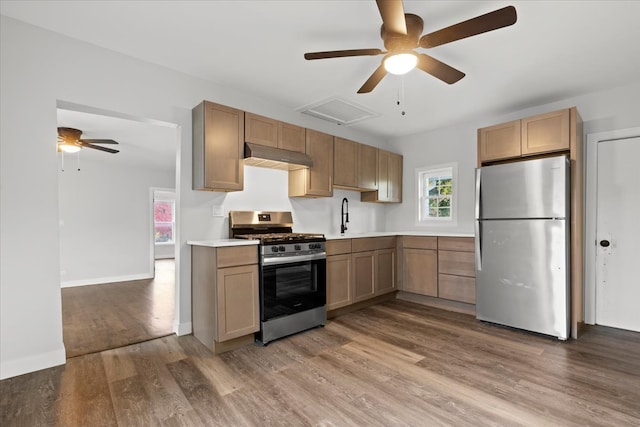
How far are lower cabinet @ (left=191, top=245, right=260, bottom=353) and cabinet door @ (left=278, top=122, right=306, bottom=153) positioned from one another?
4.21 ft

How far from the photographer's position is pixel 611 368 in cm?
241

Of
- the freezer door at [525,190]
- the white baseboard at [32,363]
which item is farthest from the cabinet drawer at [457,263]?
the white baseboard at [32,363]

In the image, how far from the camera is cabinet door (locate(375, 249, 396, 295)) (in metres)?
4.20

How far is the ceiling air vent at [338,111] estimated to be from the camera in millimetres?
3714

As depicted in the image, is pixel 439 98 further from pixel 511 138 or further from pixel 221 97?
pixel 221 97

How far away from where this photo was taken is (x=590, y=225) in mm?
3479

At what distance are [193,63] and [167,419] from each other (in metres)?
2.84

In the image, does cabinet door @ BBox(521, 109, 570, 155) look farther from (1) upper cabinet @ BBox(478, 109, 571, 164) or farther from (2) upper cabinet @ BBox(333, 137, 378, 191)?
(2) upper cabinet @ BBox(333, 137, 378, 191)

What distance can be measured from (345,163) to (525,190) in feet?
6.95

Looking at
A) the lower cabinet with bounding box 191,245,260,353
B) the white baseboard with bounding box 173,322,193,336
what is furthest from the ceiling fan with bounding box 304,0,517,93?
the white baseboard with bounding box 173,322,193,336

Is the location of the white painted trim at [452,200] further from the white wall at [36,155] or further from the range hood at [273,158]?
the white wall at [36,155]

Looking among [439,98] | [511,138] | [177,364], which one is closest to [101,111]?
[177,364]

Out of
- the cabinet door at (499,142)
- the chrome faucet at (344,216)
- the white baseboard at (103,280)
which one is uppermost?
the cabinet door at (499,142)

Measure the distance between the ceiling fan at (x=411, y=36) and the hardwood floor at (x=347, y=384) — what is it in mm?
2282
